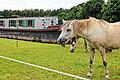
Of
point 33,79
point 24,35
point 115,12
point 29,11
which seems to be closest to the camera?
point 33,79

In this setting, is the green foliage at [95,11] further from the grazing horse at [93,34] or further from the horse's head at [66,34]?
the horse's head at [66,34]

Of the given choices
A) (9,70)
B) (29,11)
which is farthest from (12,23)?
(29,11)

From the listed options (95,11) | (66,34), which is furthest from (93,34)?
(95,11)

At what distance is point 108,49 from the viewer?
359 inches

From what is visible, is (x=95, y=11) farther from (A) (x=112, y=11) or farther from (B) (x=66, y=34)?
(B) (x=66, y=34)

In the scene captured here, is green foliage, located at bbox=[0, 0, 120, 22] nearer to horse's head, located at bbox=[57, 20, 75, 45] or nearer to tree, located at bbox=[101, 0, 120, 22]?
tree, located at bbox=[101, 0, 120, 22]

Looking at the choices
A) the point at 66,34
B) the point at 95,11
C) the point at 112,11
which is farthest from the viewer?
the point at 95,11

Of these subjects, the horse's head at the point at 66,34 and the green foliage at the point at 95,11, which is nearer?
the horse's head at the point at 66,34

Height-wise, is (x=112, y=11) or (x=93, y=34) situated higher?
(x=93, y=34)

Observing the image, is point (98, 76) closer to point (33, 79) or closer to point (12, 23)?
point (33, 79)

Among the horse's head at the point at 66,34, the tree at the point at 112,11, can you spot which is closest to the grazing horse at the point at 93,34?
the horse's head at the point at 66,34

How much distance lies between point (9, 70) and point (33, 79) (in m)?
1.94

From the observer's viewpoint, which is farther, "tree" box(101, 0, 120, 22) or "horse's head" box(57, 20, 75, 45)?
"tree" box(101, 0, 120, 22)

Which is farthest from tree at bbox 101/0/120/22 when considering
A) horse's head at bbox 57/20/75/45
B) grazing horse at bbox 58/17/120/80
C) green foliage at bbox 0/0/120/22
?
horse's head at bbox 57/20/75/45
